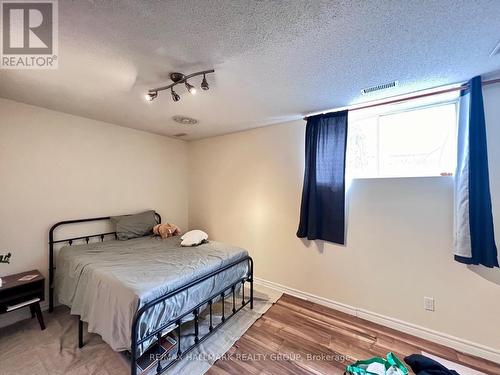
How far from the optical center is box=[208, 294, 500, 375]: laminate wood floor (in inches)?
67.8

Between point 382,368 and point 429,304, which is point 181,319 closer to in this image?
point 382,368

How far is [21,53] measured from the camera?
4.95 ft

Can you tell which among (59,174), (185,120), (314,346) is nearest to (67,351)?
(59,174)

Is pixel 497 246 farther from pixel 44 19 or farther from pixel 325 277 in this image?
pixel 44 19

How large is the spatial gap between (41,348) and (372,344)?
3.01 m

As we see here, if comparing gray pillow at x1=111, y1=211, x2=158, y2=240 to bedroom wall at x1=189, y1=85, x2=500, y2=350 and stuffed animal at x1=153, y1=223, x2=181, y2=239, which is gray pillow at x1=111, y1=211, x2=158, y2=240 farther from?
bedroom wall at x1=189, y1=85, x2=500, y2=350

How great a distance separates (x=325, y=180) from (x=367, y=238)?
0.80m

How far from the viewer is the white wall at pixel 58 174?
228cm

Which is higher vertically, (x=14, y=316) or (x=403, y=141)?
(x=403, y=141)

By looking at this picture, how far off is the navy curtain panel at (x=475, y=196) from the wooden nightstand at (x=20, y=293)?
400cm

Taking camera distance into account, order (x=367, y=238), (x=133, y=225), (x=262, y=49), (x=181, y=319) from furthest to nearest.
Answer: (x=133, y=225)
(x=367, y=238)
(x=181, y=319)
(x=262, y=49)

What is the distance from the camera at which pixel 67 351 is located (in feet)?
5.98

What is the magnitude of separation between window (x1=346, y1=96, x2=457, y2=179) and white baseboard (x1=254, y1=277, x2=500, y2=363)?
1.53 meters

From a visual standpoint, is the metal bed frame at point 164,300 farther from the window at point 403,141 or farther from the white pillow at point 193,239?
the window at point 403,141
